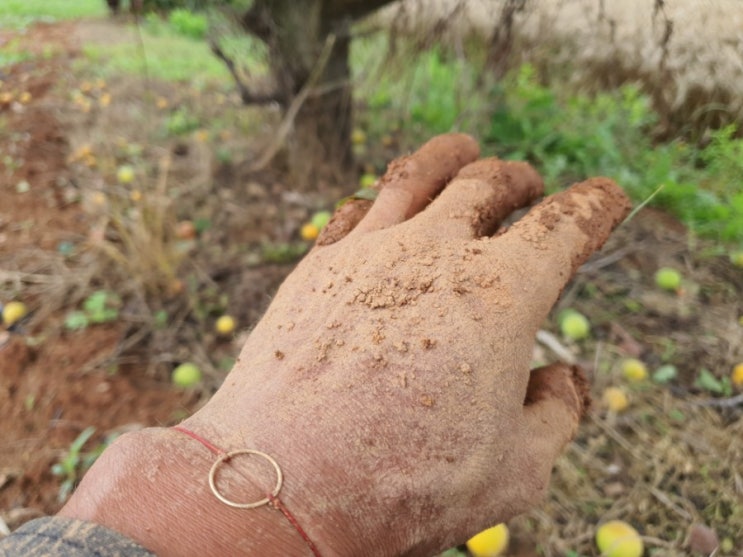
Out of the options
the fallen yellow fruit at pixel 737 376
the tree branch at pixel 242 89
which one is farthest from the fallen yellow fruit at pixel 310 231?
the fallen yellow fruit at pixel 737 376

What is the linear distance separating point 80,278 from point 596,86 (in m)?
3.52

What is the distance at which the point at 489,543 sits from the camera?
1808mm

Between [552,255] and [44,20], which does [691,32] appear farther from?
[44,20]

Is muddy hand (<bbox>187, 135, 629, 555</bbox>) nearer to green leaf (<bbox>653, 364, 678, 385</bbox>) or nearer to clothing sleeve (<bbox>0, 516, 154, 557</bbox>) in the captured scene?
clothing sleeve (<bbox>0, 516, 154, 557</bbox>)

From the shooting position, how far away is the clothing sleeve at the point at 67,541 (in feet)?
2.86

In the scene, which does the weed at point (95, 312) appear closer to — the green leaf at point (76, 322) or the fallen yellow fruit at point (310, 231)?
the green leaf at point (76, 322)

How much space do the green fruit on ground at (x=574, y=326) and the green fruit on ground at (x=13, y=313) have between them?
2.93 meters

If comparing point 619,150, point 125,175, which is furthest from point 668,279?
point 125,175

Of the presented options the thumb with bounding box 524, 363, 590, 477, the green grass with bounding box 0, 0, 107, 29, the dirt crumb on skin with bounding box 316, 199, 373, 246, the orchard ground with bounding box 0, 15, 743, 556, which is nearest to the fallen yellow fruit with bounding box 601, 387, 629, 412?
the orchard ground with bounding box 0, 15, 743, 556

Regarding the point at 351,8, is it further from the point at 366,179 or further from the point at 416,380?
the point at 416,380

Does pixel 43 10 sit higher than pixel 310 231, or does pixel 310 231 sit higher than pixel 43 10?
pixel 43 10

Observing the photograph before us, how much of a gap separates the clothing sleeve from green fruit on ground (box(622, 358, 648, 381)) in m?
2.27

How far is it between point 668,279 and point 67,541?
298 centimetres

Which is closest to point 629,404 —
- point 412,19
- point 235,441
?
point 235,441
